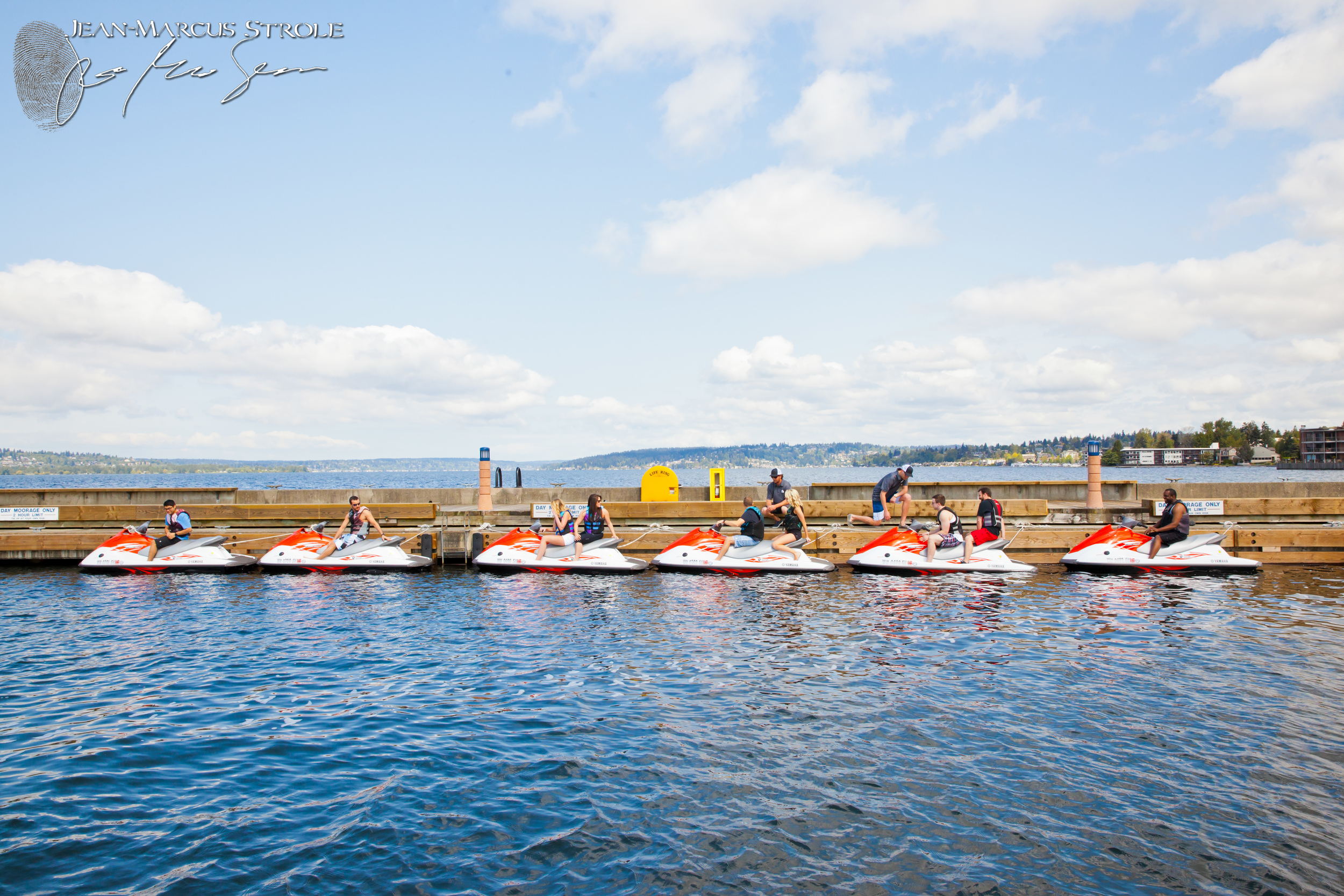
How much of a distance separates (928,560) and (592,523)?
9.51 metres

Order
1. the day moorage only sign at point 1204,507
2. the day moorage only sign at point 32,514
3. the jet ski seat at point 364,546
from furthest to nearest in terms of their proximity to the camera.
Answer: the day moorage only sign at point 32,514
the day moorage only sign at point 1204,507
the jet ski seat at point 364,546

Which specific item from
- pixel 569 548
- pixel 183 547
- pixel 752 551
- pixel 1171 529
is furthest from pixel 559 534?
pixel 1171 529

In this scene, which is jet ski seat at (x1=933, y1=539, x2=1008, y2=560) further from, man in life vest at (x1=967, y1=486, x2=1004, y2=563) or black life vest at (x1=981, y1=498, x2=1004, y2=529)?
black life vest at (x1=981, y1=498, x2=1004, y2=529)

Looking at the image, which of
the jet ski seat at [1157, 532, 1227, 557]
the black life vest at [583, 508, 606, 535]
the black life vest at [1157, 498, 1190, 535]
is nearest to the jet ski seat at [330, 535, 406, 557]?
the black life vest at [583, 508, 606, 535]

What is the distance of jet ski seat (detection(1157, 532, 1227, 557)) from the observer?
19922 mm

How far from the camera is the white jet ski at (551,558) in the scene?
2094 centimetres

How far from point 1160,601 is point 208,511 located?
28828 millimetres

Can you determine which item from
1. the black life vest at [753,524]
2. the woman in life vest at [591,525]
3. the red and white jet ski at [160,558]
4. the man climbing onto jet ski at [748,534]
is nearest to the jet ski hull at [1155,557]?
the man climbing onto jet ski at [748,534]

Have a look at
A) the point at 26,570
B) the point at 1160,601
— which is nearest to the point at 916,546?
the point at 1160,601

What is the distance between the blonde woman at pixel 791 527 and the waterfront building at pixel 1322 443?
19400cm

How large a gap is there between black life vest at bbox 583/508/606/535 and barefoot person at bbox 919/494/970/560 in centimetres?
912

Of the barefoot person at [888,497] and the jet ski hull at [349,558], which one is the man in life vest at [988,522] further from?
the jet ski hull at [349,558]

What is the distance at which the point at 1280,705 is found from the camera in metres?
9.76

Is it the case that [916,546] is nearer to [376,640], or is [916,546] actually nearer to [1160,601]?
[1160,601]
